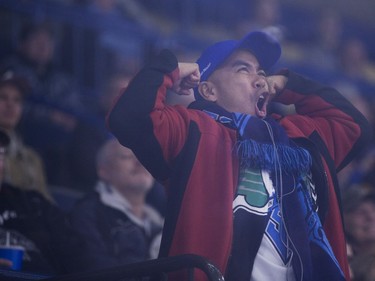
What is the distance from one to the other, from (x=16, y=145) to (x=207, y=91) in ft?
6.07

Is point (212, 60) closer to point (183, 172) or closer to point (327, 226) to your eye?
point (183, 172)

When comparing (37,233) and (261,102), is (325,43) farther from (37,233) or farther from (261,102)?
(261,102)

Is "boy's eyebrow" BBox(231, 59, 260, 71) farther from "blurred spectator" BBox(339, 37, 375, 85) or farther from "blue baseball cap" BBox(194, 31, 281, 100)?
"blurred spectator" BBox(339, 37, 375, 85)

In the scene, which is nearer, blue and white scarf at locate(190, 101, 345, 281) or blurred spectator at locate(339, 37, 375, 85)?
blue and white scarf at locate(190, 101, 345, 281)

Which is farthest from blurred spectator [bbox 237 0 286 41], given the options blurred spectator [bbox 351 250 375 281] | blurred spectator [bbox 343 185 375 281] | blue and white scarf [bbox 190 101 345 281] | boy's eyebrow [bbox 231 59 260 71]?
blue and white scarf [bbox 190 101 345 281]

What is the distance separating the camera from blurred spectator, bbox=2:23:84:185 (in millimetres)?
5047

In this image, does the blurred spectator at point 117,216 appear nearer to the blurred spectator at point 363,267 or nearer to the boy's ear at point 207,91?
the blurred spectator at point 363,267

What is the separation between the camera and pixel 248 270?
2535 millimetres

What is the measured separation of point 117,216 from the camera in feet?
12.9

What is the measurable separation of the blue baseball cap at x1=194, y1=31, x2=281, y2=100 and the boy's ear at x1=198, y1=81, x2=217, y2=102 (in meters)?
0.01

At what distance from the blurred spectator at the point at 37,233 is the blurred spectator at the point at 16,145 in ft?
0.93

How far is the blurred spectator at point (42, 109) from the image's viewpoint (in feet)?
16.6

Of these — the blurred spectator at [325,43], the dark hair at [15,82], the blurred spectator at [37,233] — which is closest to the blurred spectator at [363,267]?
the blurred spectator at [37,233]

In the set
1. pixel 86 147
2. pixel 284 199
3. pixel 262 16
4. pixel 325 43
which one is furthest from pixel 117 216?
pixel 325 43
